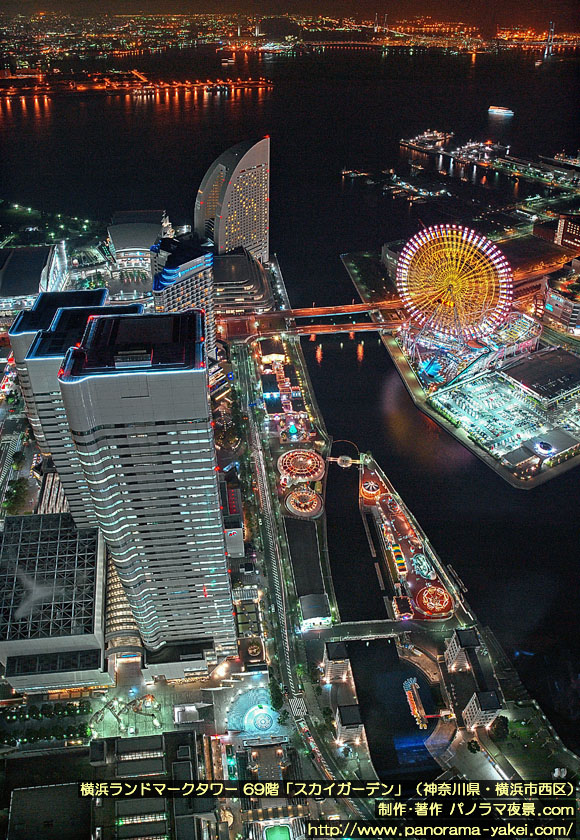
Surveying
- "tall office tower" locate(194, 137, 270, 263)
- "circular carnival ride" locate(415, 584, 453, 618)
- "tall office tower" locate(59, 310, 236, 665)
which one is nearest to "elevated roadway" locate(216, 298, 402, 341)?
"tall office tower" locate(194, 137, 270, 263)

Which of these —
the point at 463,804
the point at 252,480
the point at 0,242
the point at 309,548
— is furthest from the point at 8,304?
the point at 463,804

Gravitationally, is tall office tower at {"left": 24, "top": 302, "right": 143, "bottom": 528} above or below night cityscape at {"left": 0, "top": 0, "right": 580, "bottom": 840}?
above

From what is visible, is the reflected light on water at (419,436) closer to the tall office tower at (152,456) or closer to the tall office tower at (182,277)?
the tall office tower at (182,277)

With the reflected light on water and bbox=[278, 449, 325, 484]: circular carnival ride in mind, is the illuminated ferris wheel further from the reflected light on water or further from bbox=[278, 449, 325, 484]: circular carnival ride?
bbox=[278, 449, 325, 484]: circular carnival ride

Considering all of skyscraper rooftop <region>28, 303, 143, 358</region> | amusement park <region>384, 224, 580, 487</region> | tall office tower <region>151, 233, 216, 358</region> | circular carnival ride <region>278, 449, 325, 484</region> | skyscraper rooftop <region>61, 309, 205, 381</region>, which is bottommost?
circular carnival ride <region>278, 449, 325, 484</region>

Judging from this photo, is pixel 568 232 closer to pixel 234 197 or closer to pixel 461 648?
pixel 234 197

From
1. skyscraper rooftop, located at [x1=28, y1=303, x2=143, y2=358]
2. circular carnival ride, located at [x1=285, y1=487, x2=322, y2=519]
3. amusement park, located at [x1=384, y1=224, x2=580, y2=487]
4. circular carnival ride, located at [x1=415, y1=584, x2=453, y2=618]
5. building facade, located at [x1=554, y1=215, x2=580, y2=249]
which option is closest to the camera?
skyscraper rooftop, located at [x1=28, y1=303, x2=143, y2=358]

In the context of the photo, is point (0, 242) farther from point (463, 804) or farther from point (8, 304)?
point (463, 804)
